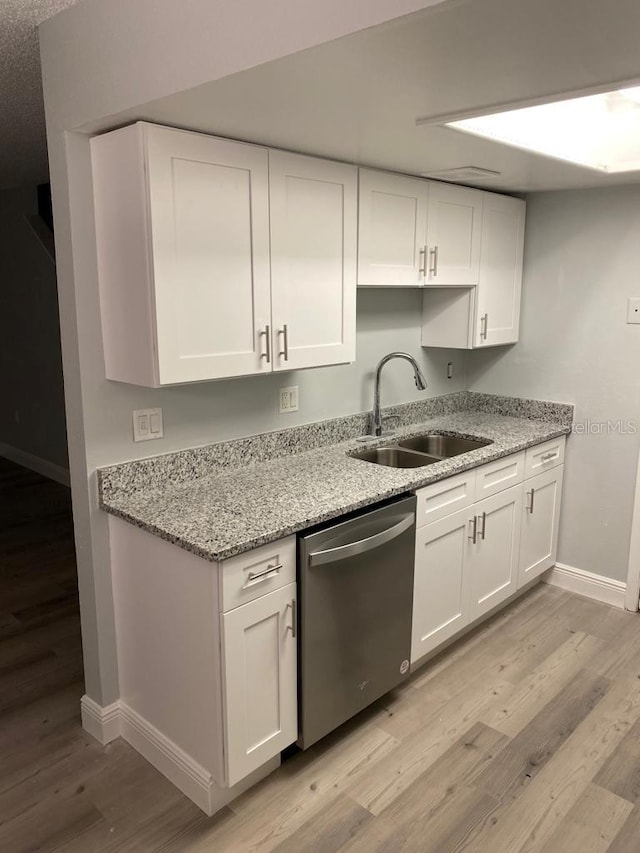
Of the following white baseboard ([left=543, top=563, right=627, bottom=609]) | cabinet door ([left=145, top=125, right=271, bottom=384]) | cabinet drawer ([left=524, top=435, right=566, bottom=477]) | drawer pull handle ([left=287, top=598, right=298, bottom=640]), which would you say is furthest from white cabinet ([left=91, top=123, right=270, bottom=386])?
white baseboard ([left=543, top=563, right=627, bottom=609])

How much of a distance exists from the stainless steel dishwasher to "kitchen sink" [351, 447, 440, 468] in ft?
1.87

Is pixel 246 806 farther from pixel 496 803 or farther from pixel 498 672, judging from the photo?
pixel 498 672

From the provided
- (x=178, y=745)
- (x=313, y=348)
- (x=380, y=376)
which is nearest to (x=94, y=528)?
(x=178, y=745)

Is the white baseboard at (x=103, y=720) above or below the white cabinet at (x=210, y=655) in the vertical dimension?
below

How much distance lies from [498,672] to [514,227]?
2.13 metres

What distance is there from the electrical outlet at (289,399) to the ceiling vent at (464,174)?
103 cm

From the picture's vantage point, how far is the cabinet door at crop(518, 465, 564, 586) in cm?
324

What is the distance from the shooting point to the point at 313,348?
2426 mm

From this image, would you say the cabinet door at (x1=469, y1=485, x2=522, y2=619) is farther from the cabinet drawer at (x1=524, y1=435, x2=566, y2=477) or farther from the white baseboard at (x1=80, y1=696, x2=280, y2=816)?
the white baseboard at (x1=80, y1=696, x2=280, y2=816)

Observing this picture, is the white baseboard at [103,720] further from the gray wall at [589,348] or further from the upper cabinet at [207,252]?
the gray wall at [589,348]

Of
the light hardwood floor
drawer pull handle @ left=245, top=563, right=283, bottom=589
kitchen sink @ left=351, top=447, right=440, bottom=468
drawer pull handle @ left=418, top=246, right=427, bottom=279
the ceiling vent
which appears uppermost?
the ceiling vent

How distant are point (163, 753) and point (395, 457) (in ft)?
5.11

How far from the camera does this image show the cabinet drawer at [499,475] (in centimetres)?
286

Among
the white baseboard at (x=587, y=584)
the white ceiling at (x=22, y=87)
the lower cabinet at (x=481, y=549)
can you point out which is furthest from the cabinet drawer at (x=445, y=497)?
the white ceiling at (x=22, y=87)
